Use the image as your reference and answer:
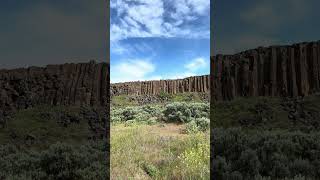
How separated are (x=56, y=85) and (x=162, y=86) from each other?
51.4 meters

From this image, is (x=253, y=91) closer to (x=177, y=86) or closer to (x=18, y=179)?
(x=18, y=179)

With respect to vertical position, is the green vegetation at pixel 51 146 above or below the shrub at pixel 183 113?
below

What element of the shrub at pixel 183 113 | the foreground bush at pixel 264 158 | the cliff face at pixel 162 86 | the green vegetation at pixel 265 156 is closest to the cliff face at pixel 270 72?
the shrub at pixel 183 113

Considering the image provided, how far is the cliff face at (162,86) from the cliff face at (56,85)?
46.1 metres

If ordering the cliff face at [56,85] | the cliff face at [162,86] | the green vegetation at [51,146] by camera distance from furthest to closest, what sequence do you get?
1. the cliff face at [162,86]
2. the cliff face at [56,85]
3. the green vegetation at [51,146]

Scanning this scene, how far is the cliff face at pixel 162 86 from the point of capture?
83438 millimetres

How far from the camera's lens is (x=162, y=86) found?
286ft

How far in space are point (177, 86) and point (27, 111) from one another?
5604cm

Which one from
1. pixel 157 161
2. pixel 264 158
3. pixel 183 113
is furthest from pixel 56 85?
pixel 264 158

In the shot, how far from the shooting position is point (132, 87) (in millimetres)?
87500

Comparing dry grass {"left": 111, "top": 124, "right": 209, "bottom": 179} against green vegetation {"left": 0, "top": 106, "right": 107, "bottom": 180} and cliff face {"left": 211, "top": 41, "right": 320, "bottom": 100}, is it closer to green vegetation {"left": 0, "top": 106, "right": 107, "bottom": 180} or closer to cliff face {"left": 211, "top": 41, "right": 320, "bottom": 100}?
green vegetation {"left": 0, "top": 106, "right": 107, "bottom": 180}

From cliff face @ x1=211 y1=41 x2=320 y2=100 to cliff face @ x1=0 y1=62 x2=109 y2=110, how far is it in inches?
501

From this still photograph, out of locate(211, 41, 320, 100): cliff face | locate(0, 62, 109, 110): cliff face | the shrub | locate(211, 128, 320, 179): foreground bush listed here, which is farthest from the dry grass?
locate(211, 41, 320, 100): cliff face

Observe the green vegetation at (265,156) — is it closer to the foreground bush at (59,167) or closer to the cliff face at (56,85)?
the foreground bush at (59,167)
